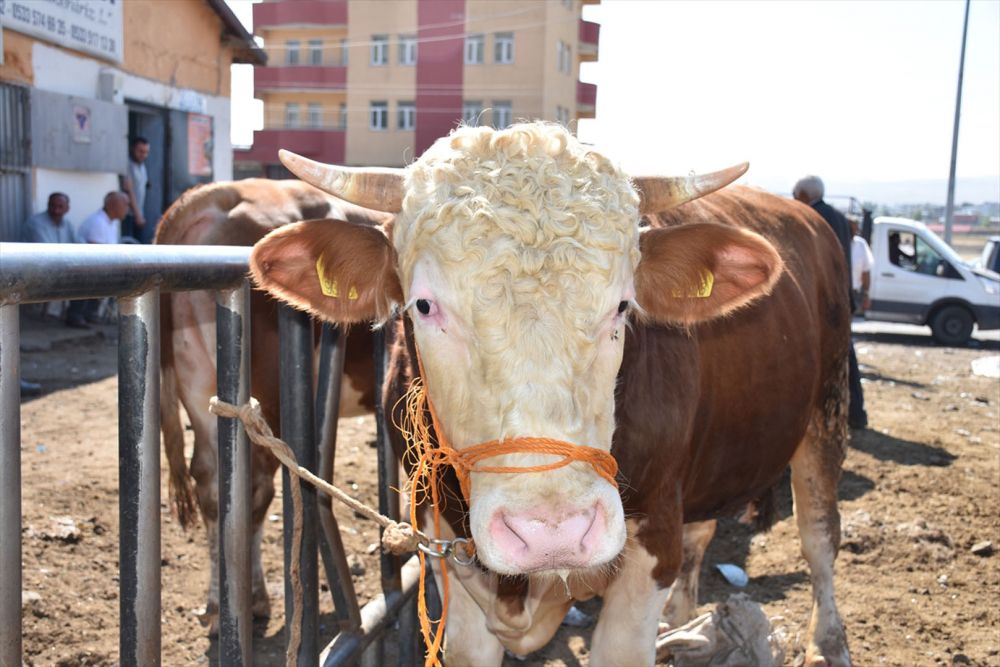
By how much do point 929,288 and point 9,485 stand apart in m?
14.6

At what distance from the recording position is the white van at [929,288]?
1327cm

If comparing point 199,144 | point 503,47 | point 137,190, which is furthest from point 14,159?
point 503,47

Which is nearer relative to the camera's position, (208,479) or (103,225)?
(208,479)

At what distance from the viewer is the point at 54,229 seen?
9.32 meters

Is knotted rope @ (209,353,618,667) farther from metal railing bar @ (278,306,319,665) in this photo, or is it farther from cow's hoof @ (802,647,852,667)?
cow's hoof @ (802,647,852,667)

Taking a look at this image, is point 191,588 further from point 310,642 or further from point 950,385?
point 950,385

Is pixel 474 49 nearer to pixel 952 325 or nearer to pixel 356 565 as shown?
pixel 952 325

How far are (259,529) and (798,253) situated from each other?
9.21 ft

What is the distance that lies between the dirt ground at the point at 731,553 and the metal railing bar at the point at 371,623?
24.3 inches

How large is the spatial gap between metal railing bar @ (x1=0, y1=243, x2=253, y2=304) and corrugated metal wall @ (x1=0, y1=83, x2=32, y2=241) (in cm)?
878

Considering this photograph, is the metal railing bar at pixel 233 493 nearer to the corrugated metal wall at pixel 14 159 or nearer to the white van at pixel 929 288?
the corrugated metal wall at pixel 14 159

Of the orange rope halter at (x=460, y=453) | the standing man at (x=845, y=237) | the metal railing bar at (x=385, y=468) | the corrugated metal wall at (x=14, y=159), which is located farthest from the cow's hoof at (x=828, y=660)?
the corrugated metal wall at (x=14, y=159)

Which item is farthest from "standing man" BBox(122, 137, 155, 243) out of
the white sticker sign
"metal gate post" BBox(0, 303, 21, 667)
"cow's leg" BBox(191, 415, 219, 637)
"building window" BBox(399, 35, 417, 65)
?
"building window" BBox(399, 35, 417, 65)

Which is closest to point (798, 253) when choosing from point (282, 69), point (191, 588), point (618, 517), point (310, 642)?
point (618, 517)
